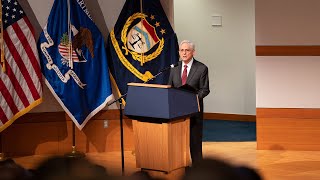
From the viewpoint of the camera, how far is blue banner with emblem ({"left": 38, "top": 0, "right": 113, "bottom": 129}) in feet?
26.6

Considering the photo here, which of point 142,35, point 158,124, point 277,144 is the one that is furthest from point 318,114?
point 158,124

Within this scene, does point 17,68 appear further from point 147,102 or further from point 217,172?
point 217,172

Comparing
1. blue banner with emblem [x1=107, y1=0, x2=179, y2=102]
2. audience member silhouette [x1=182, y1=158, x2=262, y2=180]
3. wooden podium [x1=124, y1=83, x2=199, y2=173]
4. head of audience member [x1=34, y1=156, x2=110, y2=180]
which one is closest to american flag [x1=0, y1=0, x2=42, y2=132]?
blue banner with emblem [x1=107, y1=0, x2=179, y2=102]

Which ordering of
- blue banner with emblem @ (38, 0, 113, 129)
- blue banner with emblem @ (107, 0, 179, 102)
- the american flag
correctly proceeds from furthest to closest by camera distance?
blue banner with emblem @ (107, 0, 179, 102) → blue banner with emblem @ (38, 0, 113, 129) → the american flag

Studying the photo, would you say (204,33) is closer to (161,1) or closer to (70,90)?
(161,1)

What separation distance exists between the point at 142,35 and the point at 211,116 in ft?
11.6

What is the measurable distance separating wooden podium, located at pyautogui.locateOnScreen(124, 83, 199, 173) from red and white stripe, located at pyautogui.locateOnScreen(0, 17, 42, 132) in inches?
84.6

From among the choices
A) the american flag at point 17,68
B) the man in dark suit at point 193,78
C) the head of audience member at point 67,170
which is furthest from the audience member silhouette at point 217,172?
the american flag at point 17,68

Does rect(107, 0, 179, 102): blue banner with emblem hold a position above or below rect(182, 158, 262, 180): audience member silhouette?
above

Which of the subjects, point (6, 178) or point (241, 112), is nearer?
point (6, 178)

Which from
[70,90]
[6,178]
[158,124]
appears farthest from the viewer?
[70,90]

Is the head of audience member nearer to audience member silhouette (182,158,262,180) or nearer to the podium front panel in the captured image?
audience member silhouette (182,158,262,180)

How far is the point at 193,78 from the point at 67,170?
5213 mm

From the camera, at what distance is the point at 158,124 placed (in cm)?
616
